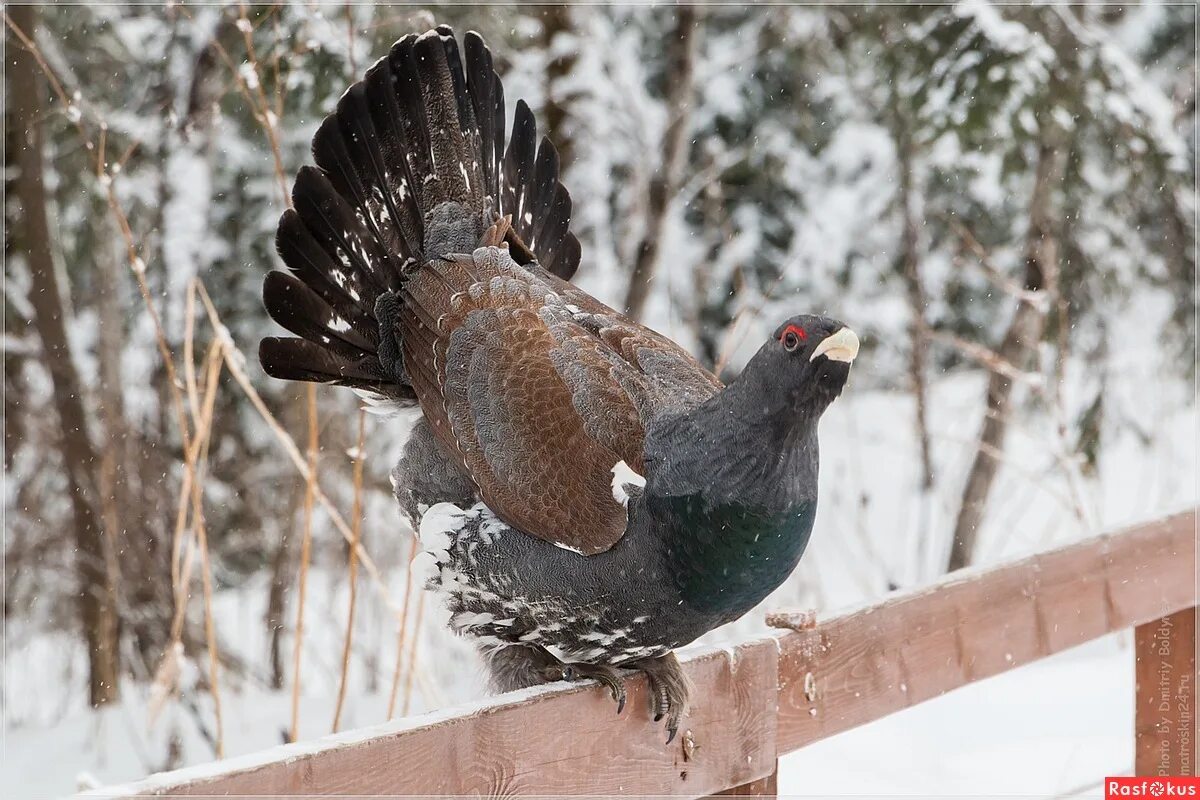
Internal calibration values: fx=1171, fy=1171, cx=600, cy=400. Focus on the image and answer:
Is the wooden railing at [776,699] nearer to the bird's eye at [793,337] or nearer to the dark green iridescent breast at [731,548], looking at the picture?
the dark green iridescent breast at [731,548]

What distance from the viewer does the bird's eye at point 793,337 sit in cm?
178

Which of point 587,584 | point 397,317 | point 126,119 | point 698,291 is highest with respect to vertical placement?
point 698,291

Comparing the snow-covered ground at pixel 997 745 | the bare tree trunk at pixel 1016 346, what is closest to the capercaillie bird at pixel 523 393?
the snow-covered ground at pixel 997 745

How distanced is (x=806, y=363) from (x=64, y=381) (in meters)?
4.55

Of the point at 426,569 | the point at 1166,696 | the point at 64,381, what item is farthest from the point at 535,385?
the point at 64,381

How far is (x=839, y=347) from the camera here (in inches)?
68.4

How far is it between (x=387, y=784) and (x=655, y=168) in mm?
4984

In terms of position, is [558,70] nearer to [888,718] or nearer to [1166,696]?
[888,718]

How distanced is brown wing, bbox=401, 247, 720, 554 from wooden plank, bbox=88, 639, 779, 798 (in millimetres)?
312

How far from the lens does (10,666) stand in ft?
23.5

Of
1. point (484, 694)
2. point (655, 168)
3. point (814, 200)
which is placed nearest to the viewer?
point (484, 694)

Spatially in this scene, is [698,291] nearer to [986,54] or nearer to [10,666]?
[986,54]

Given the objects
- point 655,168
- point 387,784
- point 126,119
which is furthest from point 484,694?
point 655,168

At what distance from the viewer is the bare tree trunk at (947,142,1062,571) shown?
5.45 metres
